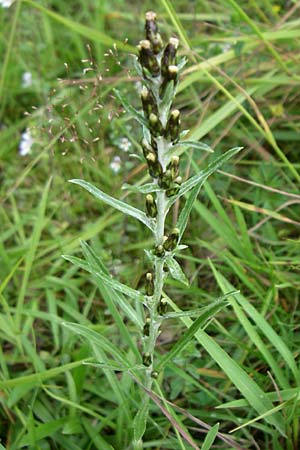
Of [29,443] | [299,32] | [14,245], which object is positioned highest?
[299,32]

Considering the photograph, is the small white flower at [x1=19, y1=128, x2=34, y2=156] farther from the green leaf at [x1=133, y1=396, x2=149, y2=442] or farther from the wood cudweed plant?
the green leaf at [x1=133, y1=396, x2=149, y2=442]

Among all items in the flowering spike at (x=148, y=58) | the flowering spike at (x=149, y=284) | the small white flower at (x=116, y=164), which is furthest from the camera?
the small white flower at (x=116, y=164)

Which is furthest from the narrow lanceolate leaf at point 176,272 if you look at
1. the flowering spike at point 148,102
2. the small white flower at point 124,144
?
the small white flower at point 124,144

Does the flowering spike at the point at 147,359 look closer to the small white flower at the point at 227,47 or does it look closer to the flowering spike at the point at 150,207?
the flowering spike at the point at 150,207

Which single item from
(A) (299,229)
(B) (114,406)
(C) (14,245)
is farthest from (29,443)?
(A) (299,229)

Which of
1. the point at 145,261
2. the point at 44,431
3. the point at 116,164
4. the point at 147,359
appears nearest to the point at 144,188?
the point at 147,359

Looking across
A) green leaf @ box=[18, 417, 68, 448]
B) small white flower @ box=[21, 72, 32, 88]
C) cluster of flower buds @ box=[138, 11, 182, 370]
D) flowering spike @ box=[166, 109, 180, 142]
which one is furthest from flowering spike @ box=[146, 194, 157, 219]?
small white flower @ box=[21, 72, 32, 88]

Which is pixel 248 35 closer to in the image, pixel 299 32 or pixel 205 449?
pixel 299 32

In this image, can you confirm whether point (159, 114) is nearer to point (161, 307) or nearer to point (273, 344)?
point (161, 307)
